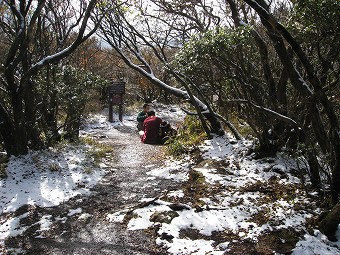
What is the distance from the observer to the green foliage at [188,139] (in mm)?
8523

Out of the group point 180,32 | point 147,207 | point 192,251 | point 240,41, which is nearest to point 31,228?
point 147,207

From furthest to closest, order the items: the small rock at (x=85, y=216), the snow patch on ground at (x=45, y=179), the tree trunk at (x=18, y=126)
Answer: the tree trunk at (x=18, y=126) < the snow patch on ground at (x=45, y=179) < the small rock at (x=85, y=216)

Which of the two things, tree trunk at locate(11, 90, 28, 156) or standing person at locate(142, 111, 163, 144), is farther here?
standing person at locate(142, 111, 163, 144)

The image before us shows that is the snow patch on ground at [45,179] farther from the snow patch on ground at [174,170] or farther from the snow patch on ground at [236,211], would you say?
the snow patch on ground at [236,211]

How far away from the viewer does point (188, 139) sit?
948 cm

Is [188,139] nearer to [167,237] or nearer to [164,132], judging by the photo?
[164,132]

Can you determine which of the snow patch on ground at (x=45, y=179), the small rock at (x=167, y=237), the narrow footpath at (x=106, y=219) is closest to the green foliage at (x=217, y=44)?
the narrow footpath at (x=106, y=219)

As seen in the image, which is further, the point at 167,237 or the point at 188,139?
the point at 188,139

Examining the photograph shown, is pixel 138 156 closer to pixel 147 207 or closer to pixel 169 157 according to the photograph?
pixel 169 157

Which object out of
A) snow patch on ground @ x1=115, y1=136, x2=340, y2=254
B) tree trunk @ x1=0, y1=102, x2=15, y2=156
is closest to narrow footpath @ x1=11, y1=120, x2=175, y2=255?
snow patch on ground @ x1=115, y1=136, x2=340, y2=254

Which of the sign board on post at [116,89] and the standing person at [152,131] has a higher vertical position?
the sign board on post at [116,89]

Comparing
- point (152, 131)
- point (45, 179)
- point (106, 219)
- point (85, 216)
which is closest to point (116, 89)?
point (152, 131)

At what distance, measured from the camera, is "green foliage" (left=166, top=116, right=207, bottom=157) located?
8523 mm

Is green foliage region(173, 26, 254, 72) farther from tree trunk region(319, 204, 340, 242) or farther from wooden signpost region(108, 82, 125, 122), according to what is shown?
wooden signpost region(108, 82, 125, 122)
